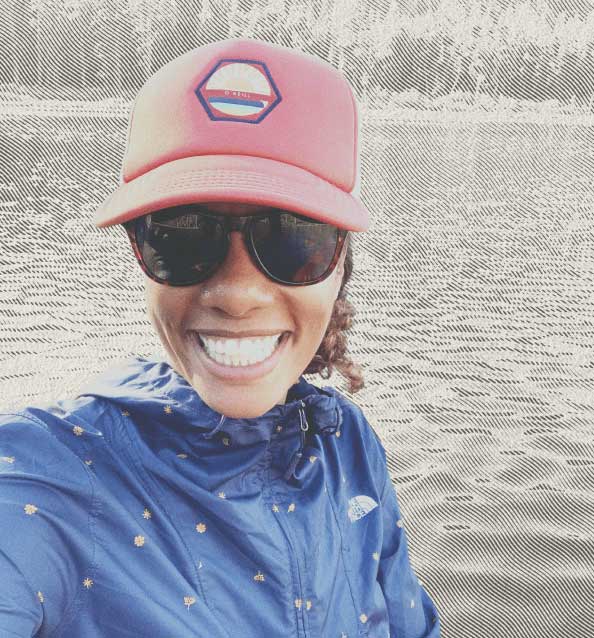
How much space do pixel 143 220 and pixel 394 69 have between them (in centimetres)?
5285

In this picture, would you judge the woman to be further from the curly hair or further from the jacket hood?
the curly hair

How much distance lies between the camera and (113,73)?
1818 inches

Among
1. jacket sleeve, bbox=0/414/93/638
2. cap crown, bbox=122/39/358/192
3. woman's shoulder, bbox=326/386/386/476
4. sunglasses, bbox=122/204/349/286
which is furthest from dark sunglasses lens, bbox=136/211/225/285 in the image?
woman's shoulder, bbox=326/386/386/476

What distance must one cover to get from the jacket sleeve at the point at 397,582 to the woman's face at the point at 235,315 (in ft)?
1.77

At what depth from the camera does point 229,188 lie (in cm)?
120

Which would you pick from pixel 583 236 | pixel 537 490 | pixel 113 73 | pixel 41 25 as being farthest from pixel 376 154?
pixel 41 25

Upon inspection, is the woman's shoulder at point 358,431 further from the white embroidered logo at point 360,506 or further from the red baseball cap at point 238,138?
the red baseball cap at point 238,138

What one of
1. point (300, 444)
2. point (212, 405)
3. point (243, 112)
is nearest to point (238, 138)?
point (243, 112)

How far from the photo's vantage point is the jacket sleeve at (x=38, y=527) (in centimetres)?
104

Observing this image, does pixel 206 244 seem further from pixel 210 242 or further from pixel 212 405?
pixel 212 405

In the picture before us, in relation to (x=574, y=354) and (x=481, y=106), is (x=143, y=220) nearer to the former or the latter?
(x=574, y=354)

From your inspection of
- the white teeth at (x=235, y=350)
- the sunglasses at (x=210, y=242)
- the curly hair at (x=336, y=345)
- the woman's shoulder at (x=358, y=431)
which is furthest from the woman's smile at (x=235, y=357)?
the curly hair at (x=336, y=345)

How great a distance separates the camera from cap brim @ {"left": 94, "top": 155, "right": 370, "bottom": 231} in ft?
3.97

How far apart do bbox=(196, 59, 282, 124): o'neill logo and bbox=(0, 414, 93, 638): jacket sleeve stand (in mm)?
650
